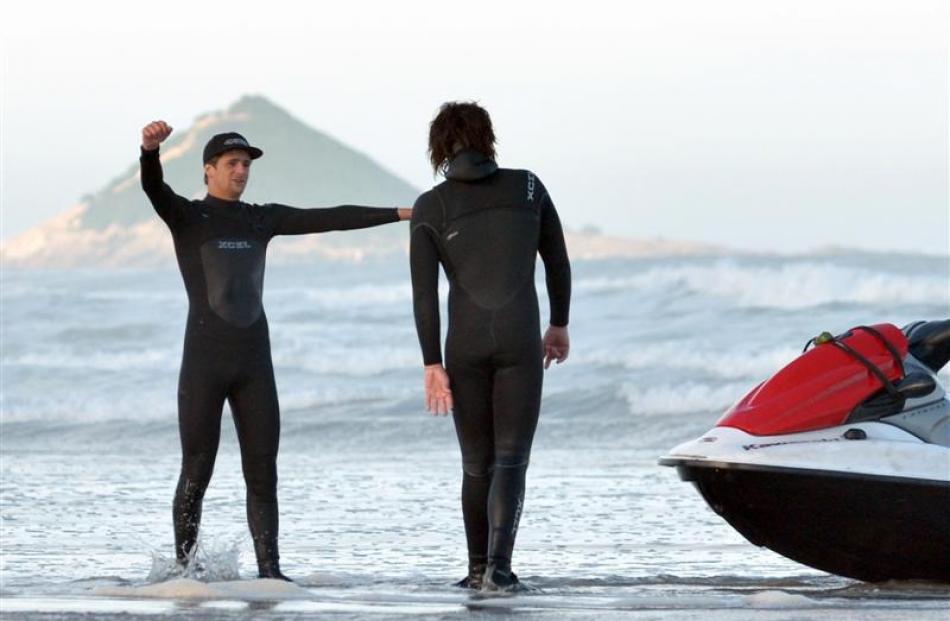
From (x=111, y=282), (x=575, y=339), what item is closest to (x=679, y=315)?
(x=575, y=339)

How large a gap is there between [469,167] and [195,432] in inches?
55.2

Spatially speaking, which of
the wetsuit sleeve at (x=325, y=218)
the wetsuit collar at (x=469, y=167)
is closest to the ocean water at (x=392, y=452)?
the wetsuit sleeve at (x=325, y=218)

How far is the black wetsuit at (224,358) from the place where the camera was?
22.5 ft

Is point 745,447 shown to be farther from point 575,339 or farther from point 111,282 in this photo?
point 111,282

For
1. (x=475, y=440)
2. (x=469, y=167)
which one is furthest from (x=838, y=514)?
(x=469, y=167)

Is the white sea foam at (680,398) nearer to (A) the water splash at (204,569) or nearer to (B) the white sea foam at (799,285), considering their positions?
(B) the white sea foam at (799,285)

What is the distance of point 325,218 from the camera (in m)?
7.01

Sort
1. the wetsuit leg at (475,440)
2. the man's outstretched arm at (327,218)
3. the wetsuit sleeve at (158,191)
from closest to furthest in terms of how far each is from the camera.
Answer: the wetsuit leg at (475,440)
the wetsuit sleeve at (158,191)
the man's outstretched arm at (327,218)

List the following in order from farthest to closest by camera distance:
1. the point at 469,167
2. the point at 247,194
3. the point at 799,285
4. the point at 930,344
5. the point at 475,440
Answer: the point at 247,194 < the point at 799,285 < the point at 930,344 < the point at 475,440 < the point at 469,167

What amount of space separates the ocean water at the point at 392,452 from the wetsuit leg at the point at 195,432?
0.55 ft

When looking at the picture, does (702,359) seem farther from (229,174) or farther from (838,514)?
(229,174)

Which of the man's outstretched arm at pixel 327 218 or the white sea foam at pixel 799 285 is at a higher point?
the white sea foam at pixel 799 285

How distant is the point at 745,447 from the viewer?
6629 millimetres

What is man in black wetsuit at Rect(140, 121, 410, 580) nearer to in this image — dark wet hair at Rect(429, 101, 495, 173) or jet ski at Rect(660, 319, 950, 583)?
dark wet hair at Rect(429, 101, 495, 173)
